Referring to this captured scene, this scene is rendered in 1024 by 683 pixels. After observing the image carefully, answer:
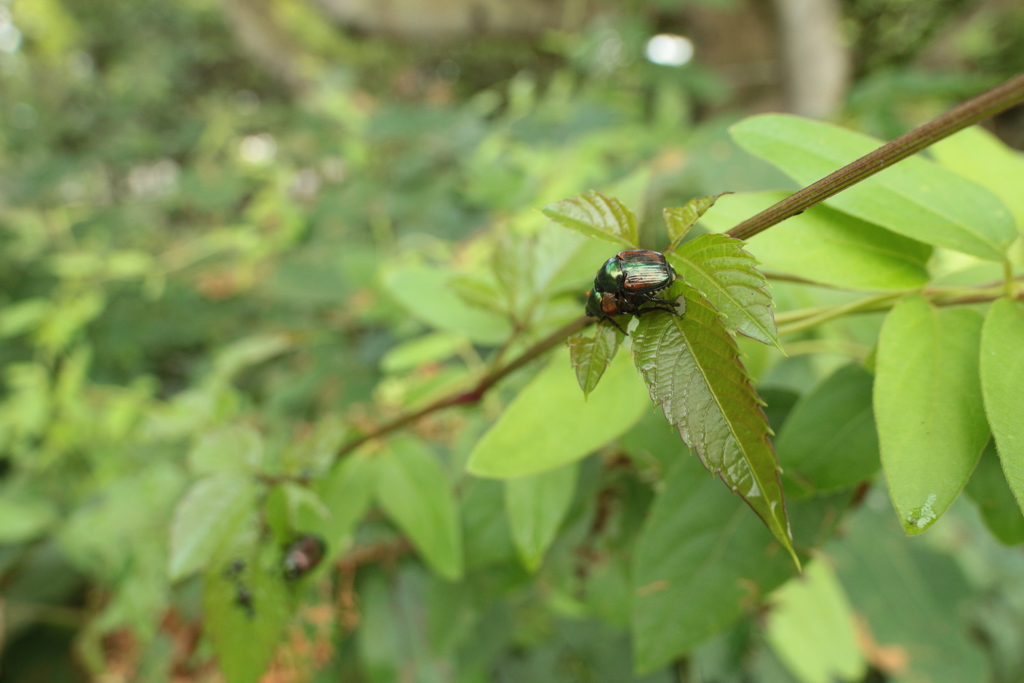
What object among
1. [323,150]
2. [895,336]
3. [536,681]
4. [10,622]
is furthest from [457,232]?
[10,622]

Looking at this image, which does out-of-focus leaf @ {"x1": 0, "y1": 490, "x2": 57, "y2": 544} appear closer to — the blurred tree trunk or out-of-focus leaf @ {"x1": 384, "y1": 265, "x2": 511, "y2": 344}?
out-of-focus leaf @ {"x1": 384, "y1": 265, "x2": 511, "y2": 344}

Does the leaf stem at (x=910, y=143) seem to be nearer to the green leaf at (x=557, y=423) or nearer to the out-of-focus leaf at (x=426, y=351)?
the green leaf at (x=557, y=423)

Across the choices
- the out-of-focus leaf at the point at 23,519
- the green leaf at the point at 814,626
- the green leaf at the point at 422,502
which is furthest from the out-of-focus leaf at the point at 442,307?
the out-of-focus leaf at the point at 23,519

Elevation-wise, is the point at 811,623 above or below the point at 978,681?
above

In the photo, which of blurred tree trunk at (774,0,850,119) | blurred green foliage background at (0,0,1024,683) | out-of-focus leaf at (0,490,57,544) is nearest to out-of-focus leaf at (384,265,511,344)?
blurred green foliage background at (0,0,1024,683)

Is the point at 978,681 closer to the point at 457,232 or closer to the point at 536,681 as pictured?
the point at 536,681

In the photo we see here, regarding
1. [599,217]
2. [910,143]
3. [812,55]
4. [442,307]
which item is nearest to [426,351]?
[442,307]
